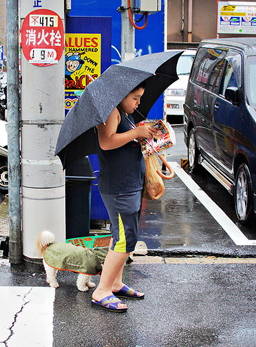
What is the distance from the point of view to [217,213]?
8.16 meters

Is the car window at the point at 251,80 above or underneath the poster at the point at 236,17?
underneath

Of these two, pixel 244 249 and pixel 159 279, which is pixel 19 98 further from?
pixel 244 249

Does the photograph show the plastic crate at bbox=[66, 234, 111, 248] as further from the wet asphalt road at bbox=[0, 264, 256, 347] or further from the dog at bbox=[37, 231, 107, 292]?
the dog at bbox=[37, 231, 107, 292]

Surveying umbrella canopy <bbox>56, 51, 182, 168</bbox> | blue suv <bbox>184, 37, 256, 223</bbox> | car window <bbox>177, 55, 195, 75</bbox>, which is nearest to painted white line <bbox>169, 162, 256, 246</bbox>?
blue suv <bbox>184, 37, 256, 223</bbox>

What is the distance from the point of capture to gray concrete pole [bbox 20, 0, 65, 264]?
5.68 meters

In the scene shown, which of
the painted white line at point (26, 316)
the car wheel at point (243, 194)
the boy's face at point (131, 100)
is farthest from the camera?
the car wheel at point (243, 194)

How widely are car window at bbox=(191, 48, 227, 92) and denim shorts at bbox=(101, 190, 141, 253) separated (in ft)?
14.1

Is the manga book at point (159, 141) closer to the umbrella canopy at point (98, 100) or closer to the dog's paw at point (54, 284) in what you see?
the umbrella canopy at point (98, 100)

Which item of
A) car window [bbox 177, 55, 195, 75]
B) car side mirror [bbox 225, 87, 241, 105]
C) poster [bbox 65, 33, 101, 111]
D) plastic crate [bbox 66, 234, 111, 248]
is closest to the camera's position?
Answer: plastic crate [bbox 66, 234, 111, 248]

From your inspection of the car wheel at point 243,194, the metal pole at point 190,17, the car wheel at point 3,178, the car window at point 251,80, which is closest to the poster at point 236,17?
the metal pole at point 190,17

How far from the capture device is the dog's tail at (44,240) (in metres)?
5.46

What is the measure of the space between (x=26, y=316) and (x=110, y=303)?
0.62m

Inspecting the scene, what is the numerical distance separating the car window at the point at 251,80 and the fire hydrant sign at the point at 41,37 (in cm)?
280

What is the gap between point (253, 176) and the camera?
284 inches
